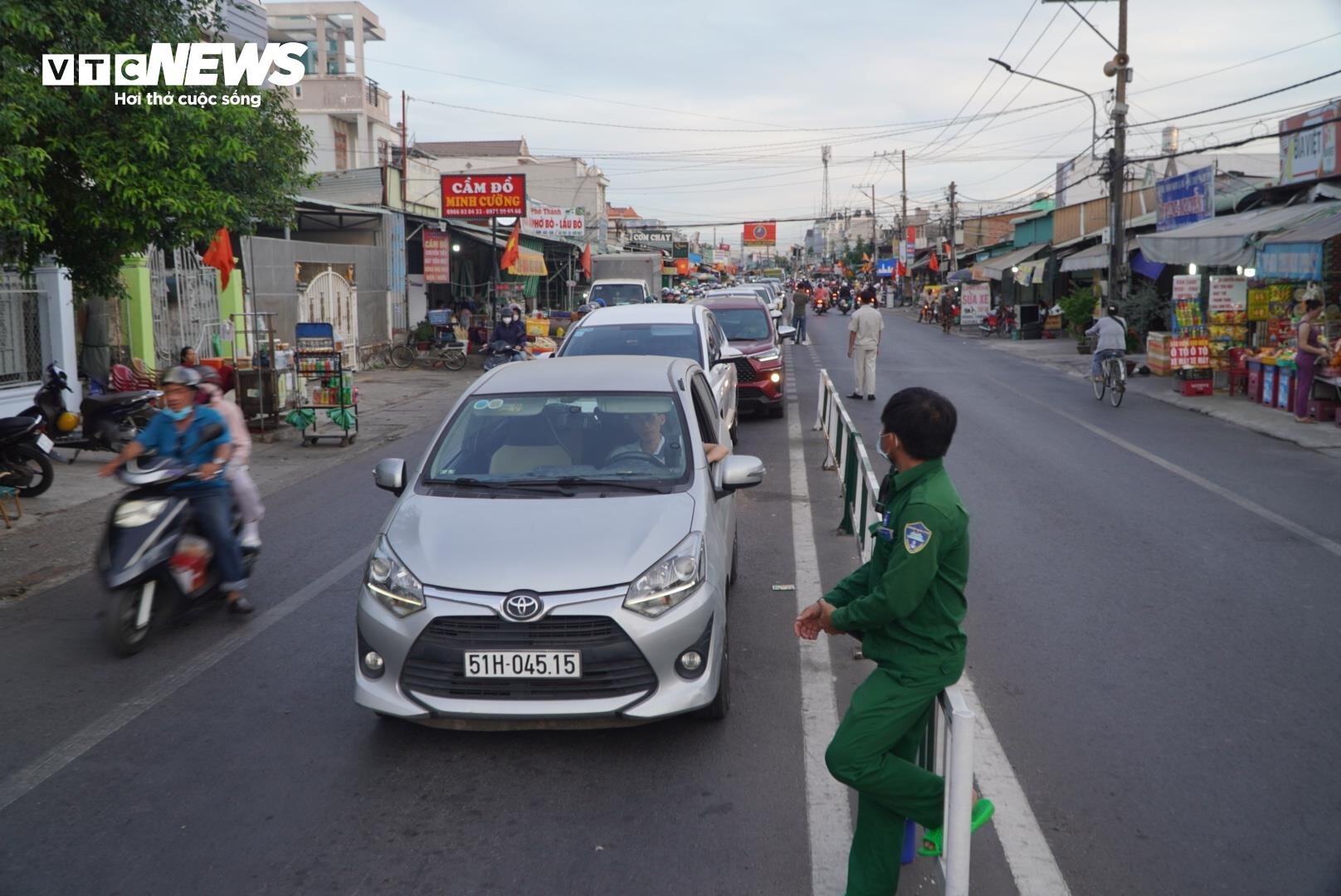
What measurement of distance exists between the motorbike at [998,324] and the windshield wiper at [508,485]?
37410 mm

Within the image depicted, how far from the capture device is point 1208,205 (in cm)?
2378

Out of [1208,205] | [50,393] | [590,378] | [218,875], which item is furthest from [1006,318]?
[218,875]

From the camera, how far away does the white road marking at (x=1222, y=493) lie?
9.17 meters

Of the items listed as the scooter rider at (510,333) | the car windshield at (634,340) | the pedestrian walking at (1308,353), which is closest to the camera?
the car windshield at (634,340)

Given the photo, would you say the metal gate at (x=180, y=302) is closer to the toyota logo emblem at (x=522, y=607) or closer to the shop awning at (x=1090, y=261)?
the toyota logo emblem at (x=522, y=607)

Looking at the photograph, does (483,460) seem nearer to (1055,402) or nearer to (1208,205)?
(1055,402)

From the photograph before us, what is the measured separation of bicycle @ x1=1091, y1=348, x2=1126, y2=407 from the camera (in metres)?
18.9

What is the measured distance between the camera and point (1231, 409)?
18.0 m

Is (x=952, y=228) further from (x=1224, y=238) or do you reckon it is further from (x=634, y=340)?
(x=634, y=340)

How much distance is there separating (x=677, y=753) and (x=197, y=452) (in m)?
3.82

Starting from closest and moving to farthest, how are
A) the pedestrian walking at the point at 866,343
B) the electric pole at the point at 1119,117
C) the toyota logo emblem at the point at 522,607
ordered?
the toyota logo emblem at the point at 522,607
the pedestrian walking at the point at 866,343
the electric pole at the point at 1119,117

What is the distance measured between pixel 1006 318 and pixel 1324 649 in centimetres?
3728

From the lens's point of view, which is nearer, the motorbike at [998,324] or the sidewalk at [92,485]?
the sidewalk at [92,485]

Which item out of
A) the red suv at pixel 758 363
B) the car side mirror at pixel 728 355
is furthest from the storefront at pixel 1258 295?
the car side mirror at pixel 728 355
